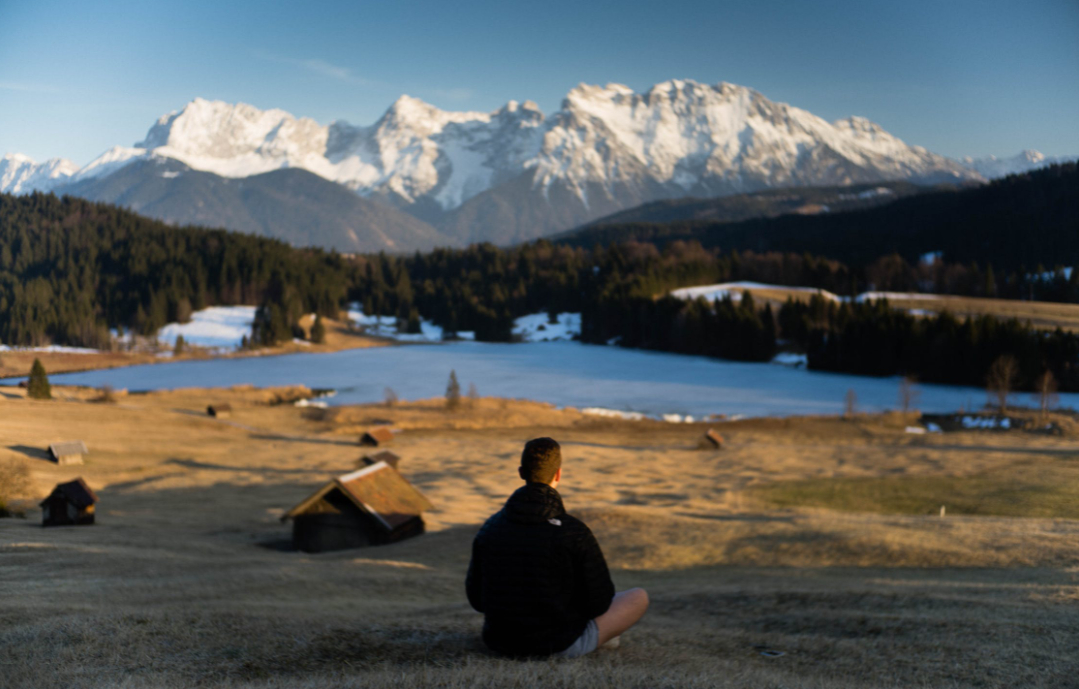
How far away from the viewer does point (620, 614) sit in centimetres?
787

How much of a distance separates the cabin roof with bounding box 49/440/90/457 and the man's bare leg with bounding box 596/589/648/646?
3981 centimetres

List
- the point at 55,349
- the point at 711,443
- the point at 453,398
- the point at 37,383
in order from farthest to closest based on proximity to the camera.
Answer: the point at 453,398
the point at 711,443
the point at 55,349
the point at 37,383

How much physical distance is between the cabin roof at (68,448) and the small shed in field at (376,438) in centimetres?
2177

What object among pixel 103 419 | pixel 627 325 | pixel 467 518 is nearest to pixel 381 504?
pixel 467 518

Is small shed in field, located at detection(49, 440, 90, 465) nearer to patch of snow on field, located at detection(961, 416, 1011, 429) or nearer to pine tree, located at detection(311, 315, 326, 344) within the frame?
patch of snow on field, located at detection(961, 416, 1011, 429)

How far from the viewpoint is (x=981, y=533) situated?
867 inches

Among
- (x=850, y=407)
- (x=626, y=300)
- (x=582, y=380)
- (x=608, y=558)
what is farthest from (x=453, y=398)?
(x=626, y=300)

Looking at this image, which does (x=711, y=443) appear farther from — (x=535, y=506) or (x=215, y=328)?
(x=215, y=328)

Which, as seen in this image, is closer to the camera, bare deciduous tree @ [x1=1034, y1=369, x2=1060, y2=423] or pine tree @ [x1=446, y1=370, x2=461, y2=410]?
bare deciduous tree @ [x1=1034, y1=369, x2=1060, y2=423]

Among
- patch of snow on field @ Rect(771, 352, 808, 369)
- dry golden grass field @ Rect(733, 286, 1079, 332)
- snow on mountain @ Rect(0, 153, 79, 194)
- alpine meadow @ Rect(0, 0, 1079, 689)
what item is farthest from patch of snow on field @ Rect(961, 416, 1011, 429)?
snow on mountain @ Rect(0, 153, 79, 194)

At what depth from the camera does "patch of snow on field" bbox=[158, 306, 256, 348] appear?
143000 mm

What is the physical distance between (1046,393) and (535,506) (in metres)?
78.1

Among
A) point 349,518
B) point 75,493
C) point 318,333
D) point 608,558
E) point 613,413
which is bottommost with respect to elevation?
point 613,413

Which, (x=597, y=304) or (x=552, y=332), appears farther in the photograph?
(x=552, y=332)
